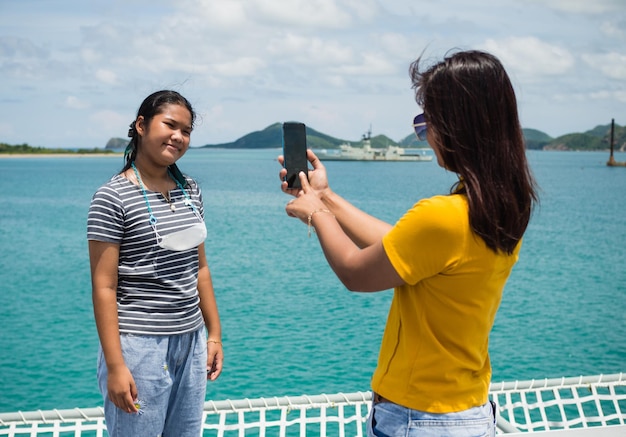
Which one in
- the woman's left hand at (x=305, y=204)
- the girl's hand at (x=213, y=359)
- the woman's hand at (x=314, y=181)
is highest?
the woman's hand at (x=314, y=181)

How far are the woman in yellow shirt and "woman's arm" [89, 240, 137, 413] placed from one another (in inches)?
29.8

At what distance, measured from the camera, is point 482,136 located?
4.71 ft

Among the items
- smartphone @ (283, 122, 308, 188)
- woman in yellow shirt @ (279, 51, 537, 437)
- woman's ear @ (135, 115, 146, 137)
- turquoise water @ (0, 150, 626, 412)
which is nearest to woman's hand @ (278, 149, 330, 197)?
smartphone @ (283, 122, 308, 188)

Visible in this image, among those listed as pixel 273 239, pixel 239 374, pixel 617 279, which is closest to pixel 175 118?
pixel 239 374

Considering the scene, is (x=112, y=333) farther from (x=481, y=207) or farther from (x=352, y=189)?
(x=352, y=189)

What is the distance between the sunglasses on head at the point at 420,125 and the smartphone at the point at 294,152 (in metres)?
0.35

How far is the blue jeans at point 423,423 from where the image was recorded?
152 cm

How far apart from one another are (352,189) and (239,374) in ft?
132

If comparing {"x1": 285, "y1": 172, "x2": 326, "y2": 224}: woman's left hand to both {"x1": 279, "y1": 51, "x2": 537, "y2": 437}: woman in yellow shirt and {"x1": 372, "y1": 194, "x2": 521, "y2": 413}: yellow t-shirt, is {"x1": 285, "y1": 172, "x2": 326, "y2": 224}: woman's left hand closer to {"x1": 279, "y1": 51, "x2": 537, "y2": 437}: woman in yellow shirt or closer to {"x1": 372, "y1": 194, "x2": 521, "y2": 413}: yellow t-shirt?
{"x1": 279, "y1": 51, "x2": 537, "y2": 437}: woman in yellow shirt

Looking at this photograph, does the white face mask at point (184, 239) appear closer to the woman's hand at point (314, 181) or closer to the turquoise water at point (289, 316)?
the woman's hand at point (314, 181)

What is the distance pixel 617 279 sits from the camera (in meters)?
17.3

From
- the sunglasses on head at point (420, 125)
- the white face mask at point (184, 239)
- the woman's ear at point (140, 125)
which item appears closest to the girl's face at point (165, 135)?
the woman's ear at point (140, 125)

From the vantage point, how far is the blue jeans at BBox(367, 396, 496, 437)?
4.99 feet

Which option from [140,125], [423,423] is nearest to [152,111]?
[140,125]
